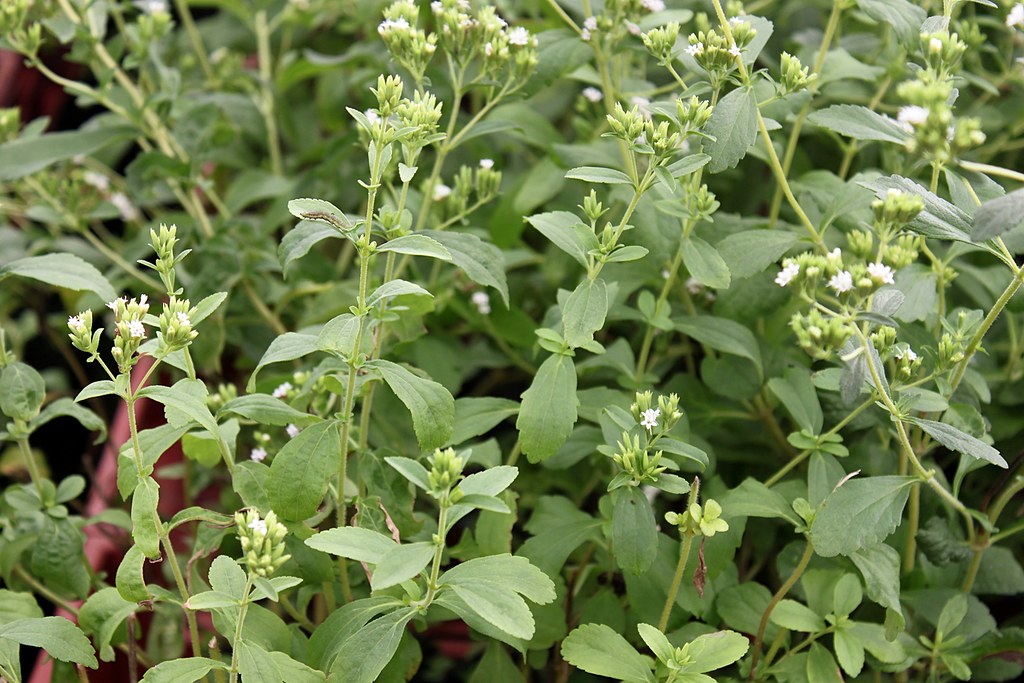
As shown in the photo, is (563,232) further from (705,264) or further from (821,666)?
(821,666)

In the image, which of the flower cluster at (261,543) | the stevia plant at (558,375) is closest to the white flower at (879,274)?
the stevia plant at (558,375)

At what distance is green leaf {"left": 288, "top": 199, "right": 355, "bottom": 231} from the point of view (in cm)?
90

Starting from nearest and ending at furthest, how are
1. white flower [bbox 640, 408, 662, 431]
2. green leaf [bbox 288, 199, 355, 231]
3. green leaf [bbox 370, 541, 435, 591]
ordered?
1. green leaf [bbox 370, 541, 435, 591]
2. green leaf [bbox 288, 199, 355, 231]
3. white flower [bbox 640, 408, 662, 431]

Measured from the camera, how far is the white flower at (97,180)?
1.63 m

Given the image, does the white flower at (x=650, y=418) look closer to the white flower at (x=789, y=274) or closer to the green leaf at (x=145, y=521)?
the white flower at (x=789, y=274)

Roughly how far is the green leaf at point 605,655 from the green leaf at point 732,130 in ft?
1.67

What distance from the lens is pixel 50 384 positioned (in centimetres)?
180

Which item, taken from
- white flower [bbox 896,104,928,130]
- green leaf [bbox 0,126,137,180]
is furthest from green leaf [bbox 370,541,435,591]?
green leaf [bbox 0,126,137,180]

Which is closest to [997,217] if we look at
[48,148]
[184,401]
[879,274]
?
[879,274]

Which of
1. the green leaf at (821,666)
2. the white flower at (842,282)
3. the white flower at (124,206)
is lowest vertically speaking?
the green leaf at (821,666)

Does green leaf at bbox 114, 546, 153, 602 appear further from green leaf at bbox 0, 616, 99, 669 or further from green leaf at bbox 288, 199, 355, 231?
green leaf at bbox 288, 199, 355, 231

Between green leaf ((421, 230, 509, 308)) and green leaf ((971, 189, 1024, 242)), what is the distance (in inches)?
18.9

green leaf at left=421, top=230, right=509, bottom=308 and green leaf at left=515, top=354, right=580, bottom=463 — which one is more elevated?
green leaf at left=421, top=230, right=509, bottom=308

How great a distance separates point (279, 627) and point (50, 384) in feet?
3.35
